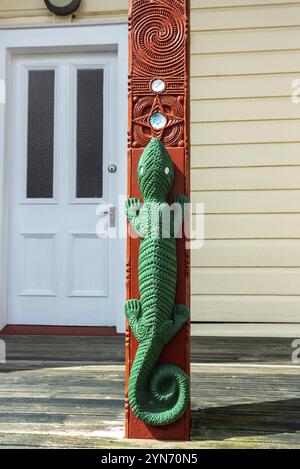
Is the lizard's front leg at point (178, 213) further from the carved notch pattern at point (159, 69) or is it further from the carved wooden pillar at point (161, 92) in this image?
the carved notch pattern at point (159, 69)

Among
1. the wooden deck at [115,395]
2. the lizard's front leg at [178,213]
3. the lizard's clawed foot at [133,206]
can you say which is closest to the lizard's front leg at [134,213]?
the lizard's clawed foot at [133,206]

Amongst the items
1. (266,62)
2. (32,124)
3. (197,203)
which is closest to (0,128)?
(32,124)

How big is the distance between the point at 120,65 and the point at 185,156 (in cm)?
194

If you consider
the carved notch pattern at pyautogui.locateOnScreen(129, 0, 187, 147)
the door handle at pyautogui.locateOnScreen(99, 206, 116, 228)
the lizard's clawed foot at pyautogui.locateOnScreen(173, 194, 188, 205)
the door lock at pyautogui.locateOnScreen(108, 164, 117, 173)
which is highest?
the carved notch pattern at pyautogui.locateOnScreen(129, 0, 187, 147)

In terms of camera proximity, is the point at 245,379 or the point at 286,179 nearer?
the point at 245,379

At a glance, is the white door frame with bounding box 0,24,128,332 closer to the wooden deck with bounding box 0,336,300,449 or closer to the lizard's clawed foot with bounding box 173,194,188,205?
the wooden deck with bounding box 0,336,300,449

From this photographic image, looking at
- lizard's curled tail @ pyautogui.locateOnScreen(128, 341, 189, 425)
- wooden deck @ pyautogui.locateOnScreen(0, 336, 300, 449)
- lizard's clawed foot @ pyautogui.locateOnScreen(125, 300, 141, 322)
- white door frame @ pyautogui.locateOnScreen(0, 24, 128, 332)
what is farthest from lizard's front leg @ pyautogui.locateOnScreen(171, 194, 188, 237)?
white door frame @ pyautogui.locateOnScreen(0, 24, 128, 332)

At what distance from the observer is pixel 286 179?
11.1ft

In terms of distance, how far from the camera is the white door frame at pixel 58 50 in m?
3.42

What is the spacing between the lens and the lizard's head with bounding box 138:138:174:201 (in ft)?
5.53

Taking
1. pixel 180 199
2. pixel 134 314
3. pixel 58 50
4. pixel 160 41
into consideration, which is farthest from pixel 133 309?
pixel 58 50

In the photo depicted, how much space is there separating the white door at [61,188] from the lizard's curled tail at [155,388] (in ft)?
5.77

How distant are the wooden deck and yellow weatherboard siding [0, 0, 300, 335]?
334 mm
